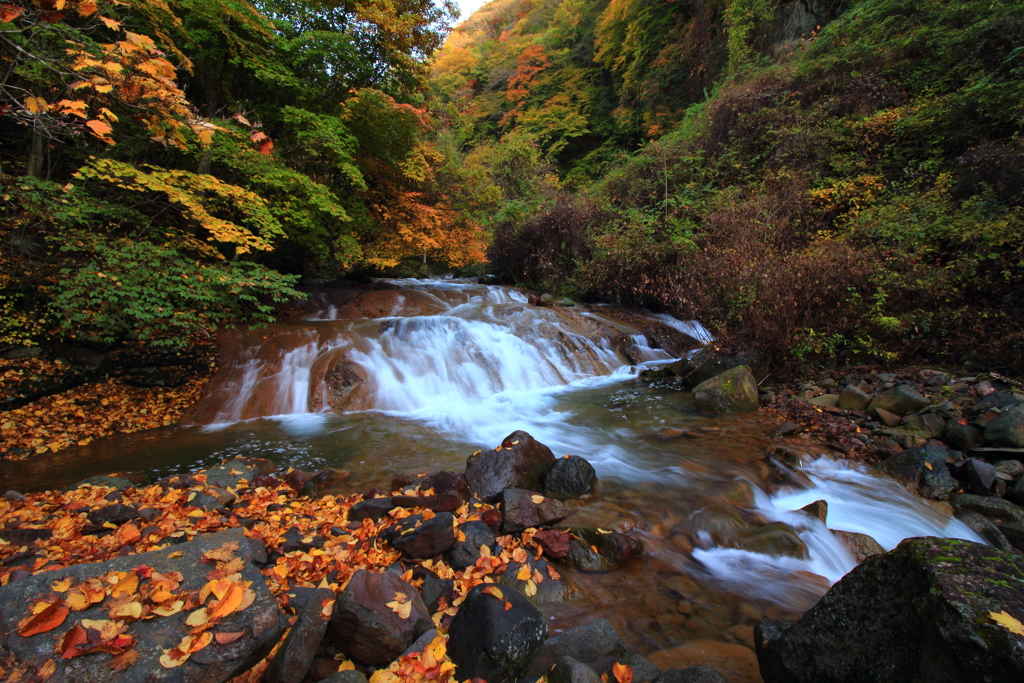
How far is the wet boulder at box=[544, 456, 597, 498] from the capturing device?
4.69 meters

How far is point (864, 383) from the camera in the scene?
692cm

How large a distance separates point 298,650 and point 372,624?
36 centimetres

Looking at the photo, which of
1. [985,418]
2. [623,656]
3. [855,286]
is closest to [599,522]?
[623,656]

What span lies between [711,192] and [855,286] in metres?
6.67

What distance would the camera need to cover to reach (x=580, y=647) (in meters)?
2.46

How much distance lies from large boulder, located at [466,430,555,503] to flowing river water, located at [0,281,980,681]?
0.66 m

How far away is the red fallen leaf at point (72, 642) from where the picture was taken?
6.10ft

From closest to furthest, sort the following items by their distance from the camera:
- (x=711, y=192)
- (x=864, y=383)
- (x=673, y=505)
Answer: (x=673, y=505) → (x=864, y=383) → (x=711, y=192)

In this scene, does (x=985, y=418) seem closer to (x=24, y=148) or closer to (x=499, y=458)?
(x=499, y=458)

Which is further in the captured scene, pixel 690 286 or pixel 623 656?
pixel 690 286

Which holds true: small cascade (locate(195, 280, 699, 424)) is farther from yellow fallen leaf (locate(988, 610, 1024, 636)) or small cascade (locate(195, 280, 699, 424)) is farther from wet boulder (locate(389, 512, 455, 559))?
yellow fallen leaf (locate(988, 610, 1024, 636))

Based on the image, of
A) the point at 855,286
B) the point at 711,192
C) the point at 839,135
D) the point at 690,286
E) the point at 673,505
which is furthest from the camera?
the point at 711,192

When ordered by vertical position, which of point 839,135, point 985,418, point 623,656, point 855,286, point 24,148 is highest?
point 839,135

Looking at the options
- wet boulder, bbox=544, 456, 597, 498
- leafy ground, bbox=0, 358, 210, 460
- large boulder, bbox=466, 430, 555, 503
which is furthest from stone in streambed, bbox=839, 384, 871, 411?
leafy ground, bbox=0, 358, 210, 460
